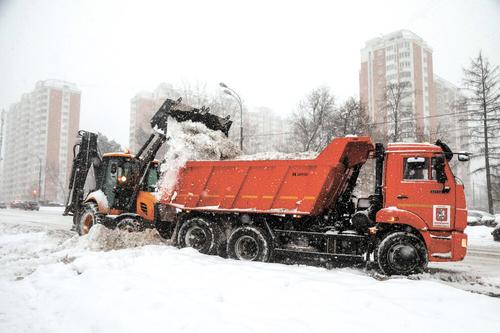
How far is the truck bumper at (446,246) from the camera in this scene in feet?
22.4

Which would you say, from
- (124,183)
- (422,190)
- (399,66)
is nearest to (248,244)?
(422,190)

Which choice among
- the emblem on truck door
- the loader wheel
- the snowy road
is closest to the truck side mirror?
the emblem on truck door

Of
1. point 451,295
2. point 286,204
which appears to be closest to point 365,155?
point 286,204

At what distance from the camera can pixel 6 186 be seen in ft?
387

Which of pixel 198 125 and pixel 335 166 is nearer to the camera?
pixel 335 166

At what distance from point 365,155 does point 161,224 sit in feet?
18.2

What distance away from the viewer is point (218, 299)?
4805 millimetres

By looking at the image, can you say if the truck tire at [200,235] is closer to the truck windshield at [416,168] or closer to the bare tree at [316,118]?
the truck windshield at [416,168]

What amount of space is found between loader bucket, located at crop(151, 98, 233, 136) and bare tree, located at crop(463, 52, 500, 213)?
83.0 feet

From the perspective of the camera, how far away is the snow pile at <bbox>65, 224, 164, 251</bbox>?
8594mm

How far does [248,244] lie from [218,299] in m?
3.41

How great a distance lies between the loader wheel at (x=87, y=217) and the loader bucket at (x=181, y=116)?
3517 mm

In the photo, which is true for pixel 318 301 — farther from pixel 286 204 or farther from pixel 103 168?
pixel 103 168

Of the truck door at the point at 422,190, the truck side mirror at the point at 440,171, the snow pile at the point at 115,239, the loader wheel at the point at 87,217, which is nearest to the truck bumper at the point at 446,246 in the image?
the truck door at the point at 422,190
